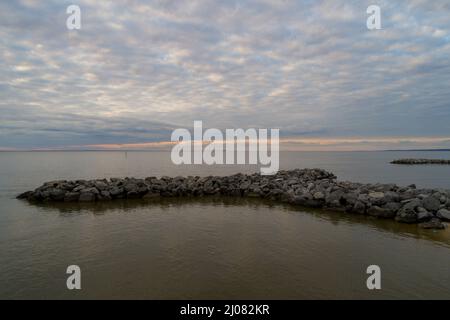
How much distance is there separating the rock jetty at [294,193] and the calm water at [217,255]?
4.79ft

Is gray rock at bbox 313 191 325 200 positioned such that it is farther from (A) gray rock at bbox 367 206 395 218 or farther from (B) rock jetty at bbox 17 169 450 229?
(A) gray rock at bbox 367 206 395 218

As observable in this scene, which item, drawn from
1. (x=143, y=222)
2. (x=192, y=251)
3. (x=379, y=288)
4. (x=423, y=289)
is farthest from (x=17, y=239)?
(x=423, y=289)

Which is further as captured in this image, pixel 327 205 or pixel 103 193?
pixel 103 193

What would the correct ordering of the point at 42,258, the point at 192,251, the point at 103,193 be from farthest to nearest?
1. the point at 103,193
2. the point at 192,251
3. the point at 42,258

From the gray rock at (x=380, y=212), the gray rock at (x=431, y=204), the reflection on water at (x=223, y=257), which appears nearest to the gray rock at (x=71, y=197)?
the reflection on water at (x=223, y=257)

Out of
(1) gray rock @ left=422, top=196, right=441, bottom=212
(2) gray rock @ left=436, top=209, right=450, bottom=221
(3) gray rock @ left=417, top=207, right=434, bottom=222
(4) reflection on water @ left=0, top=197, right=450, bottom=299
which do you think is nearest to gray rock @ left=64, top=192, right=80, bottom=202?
(4) reflection on water @ left=0, top=197, right=450, bottom=299

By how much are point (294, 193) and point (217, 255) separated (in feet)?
41.0

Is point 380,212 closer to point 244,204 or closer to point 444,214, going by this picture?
point 444,214

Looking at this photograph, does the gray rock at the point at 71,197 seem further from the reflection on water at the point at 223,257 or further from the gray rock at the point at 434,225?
the gray rock at the point at 434,225

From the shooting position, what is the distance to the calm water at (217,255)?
7.56 m

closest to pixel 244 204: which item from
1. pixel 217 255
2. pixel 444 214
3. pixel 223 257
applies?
pixel 217 255
